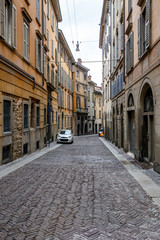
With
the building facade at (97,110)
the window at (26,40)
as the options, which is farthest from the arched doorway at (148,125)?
the building facade at (97,110)

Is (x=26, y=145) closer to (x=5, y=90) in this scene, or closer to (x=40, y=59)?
(x=5, y=90)

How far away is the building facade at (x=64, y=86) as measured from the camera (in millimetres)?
32312

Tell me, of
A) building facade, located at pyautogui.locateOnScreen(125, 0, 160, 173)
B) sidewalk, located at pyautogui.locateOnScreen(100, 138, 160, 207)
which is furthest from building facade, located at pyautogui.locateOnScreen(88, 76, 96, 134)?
sidewalk, located at pyautogui.locateOnScreen(100, 138, 160, 207)

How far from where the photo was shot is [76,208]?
5.16 meters

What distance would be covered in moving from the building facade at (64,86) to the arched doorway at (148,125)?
20604 mm

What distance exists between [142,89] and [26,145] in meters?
7.19

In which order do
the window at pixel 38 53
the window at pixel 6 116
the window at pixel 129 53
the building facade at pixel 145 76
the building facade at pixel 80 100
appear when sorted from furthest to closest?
1. the building facade at pixel 80 100
2. the window at pixel 38 53
3. the window at pixel 129 53
4. the window at pixel 6 116
5. the building facade at pixel 145 76

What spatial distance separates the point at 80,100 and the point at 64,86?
44.7 ft

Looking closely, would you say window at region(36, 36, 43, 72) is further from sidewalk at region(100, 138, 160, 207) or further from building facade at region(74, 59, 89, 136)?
building facade at region(74, 59, 89, 136)

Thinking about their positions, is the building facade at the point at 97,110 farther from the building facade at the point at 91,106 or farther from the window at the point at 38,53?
the window at the point at 38,53

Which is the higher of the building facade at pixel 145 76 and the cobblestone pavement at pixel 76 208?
the building facade at pixel 145 76

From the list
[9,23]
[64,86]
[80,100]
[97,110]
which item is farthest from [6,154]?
[97,110]

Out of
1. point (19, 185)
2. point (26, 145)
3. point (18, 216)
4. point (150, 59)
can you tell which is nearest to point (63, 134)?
point (26, 145)

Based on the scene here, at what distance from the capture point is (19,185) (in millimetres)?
7035
